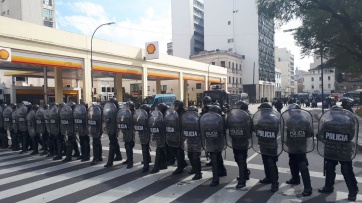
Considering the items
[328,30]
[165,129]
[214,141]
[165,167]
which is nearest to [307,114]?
[214,141]

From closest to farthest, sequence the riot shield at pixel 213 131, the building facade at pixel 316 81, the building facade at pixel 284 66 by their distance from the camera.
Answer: the riot shield at pixel 213 131
the building facade at pixel 316 81
the building facade at pixel 284 66

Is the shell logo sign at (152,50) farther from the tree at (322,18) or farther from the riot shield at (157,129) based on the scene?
the riot shield at (157,129)

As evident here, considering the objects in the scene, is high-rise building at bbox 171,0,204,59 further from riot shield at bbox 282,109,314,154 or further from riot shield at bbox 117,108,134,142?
riot shield at bbox 282,109,314,154

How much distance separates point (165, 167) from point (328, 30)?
14532 mm

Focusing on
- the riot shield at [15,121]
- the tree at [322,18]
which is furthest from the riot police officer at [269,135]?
the tree at [322,18]

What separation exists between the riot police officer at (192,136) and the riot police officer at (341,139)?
227cm

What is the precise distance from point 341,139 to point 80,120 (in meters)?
6.13

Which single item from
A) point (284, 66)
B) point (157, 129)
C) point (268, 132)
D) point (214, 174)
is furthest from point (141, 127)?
point (284, 66)

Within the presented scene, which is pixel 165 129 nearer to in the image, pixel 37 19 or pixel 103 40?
pixel 103 40

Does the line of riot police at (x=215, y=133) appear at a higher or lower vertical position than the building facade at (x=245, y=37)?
lower

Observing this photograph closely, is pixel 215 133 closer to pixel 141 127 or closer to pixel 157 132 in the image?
pixel 157 132

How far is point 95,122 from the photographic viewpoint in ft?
25.4

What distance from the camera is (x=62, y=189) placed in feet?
18.9

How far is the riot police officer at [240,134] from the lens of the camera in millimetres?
5598
